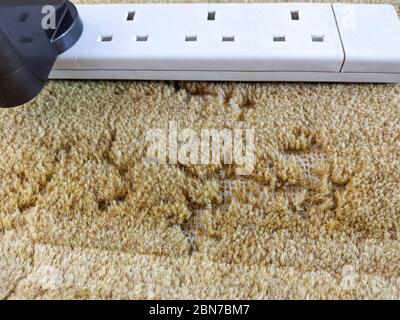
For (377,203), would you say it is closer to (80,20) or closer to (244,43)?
(244,43)

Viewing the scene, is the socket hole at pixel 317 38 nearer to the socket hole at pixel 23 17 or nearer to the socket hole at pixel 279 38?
the socket hole at pixel 279 38

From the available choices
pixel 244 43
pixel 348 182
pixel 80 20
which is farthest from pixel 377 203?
pixel 80 20

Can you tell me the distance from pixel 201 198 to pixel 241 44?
12 centimetres

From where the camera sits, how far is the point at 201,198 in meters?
0.32

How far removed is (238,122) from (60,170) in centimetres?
13

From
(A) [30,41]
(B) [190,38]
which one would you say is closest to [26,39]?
(A) [30,41]

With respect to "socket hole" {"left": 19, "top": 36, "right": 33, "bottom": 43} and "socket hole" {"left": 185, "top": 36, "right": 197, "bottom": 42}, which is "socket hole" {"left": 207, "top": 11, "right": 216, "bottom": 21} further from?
"socket hole" {"left": 19, "top": 36, "right": 33, "bottom": 43}

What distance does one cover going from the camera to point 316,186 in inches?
12.7

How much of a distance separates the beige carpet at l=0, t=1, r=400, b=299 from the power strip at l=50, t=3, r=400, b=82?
0.01m

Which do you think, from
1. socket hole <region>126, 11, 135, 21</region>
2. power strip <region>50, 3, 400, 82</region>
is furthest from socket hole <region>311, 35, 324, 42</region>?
socket hole <region>126, 11, 135, 21</region>

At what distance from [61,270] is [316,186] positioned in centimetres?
18

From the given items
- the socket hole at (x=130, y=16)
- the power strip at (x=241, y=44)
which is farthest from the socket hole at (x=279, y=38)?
the socket hole at (x=130, y=16)

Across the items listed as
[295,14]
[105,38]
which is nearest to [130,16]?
[105,38]

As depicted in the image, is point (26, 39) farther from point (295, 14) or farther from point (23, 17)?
point (295, 14)
